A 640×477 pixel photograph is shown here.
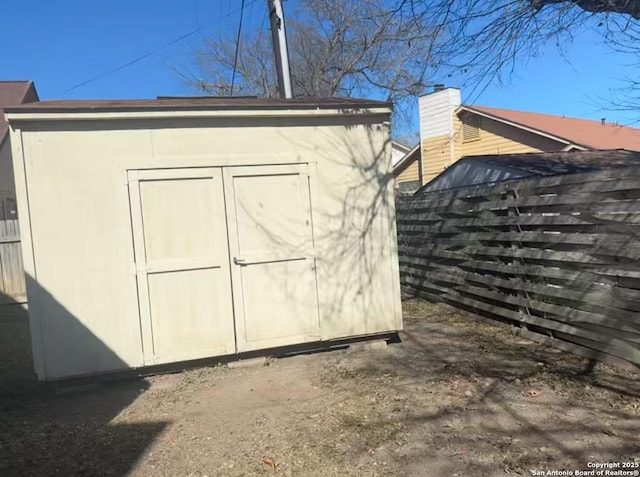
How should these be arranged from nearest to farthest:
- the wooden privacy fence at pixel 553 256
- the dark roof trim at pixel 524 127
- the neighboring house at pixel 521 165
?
the wooden privacy fence at pixel 553 256
the neighboring house at pixel 521 165
the dark roof trim at pixel 524 127

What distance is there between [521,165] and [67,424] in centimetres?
772

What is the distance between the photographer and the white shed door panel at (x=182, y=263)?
5.35m

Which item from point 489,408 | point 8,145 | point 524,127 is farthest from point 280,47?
point 8,145

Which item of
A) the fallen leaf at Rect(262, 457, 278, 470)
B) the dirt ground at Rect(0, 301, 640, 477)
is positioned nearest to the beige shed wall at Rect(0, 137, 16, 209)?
the dirt ground at Rect(0, 301, 640, 477)

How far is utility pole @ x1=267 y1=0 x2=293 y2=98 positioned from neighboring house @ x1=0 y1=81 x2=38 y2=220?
8.04 meters

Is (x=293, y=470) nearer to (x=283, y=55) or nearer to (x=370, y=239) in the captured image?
(x=370, y=239)

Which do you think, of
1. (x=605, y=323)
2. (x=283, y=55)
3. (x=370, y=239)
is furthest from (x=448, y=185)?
(x=605, y=323)

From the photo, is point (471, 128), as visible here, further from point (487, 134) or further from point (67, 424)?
point (67, 424)

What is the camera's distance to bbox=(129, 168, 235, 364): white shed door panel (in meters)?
5.35

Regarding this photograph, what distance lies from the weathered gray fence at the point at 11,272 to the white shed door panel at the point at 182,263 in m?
4.93

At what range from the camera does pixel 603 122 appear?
22.4m

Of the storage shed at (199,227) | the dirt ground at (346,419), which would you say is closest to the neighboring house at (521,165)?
the storage shed at (199,227)

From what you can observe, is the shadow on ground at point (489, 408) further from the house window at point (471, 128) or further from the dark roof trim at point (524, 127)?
the house window at point (471, 128)

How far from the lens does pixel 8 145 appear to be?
1758 cm
